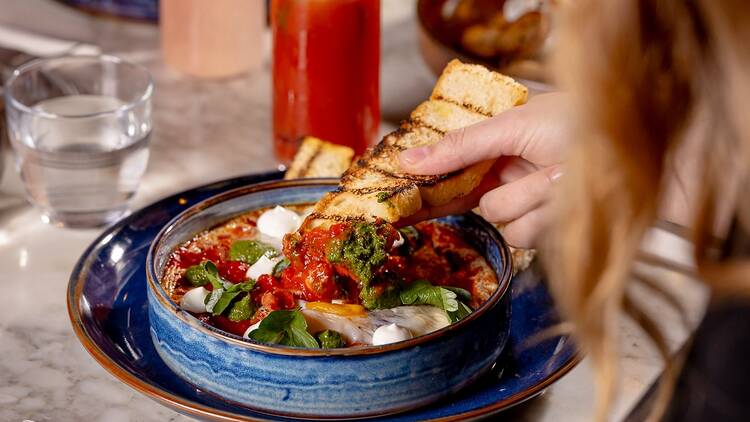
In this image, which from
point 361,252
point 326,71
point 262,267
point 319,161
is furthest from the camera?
point 326,71

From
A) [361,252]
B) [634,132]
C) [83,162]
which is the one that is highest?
[634,132]

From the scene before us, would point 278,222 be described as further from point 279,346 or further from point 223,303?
point 279,346

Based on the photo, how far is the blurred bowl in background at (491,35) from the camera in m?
2.21

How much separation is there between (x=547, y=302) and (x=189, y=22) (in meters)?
1.22

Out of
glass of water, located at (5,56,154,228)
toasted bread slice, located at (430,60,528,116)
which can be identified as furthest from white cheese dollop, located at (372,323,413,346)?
glass of water, located at (5,56,154,228)

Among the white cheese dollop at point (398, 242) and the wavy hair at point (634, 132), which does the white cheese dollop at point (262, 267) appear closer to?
the white cheese dollop at point (398, 242)

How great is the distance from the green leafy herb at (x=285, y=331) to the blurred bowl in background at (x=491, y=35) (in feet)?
3.17

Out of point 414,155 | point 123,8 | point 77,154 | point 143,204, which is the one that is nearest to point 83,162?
point 77,154

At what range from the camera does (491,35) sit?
231cm

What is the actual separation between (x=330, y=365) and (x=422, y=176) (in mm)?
402

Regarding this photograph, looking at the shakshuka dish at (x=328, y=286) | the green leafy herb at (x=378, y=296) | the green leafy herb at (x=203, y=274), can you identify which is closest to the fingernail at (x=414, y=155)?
the shakshuka dish at (x=328, y=286)

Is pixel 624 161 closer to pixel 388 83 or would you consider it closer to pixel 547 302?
pixel 547 302

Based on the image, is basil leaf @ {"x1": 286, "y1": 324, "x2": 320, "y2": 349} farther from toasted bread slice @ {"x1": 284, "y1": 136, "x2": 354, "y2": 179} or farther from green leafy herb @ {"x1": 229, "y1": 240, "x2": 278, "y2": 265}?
toasted bread slice @ {"x1": 284, "y1": 136, "x2": 354, "y2": 179}

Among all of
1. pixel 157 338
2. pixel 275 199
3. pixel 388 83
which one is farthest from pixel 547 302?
pixel 388 83
